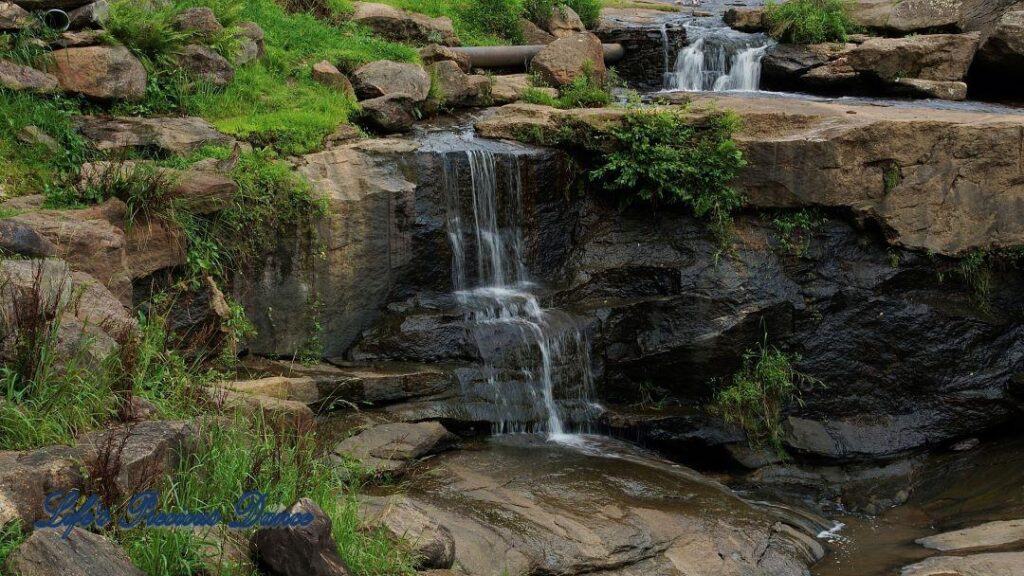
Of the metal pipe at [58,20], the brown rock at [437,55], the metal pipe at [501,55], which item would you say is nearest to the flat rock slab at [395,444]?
the metal pipe at [58,20]

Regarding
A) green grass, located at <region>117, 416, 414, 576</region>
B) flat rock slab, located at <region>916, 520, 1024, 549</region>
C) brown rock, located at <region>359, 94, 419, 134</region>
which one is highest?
brown rock, located at <region>359, 94, 419, 134</region>

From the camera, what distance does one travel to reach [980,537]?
7031mm

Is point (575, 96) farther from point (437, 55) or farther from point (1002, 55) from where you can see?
point (1002, 55)

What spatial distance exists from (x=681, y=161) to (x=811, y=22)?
18.9ft

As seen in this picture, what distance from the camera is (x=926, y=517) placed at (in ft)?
26.5

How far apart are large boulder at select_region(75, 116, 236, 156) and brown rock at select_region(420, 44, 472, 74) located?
420cm

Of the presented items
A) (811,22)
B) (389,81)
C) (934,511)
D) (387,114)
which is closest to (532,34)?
(811,22)

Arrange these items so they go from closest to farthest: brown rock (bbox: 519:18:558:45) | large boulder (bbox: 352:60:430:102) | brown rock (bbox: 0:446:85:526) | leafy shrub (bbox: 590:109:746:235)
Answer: brown rock (bbox: 0:446:85:526)
leafy shrub (bbox: 590:109:746:235)
large boulder (bbox: 352:60:430:102)
brown rock (bbox: 519:18:558:45)

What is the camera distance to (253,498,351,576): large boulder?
4.16 metres

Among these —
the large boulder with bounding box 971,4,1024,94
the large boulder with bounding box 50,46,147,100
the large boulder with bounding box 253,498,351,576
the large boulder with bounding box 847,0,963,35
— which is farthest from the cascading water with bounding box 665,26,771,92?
the large boulder with bounding box 253,498,351,576

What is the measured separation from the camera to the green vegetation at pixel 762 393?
30.1 feet

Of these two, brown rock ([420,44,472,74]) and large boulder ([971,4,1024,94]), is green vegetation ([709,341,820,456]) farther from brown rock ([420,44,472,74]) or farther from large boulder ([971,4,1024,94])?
large boulder ([971,4,1024,94])

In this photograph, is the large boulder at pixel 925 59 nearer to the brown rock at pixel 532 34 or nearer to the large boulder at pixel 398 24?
the brown rock at pixel 532 34

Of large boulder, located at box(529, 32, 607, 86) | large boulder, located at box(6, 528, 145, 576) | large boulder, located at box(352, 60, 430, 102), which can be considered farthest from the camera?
large boulder, located at box(529, 32, 607, 86)
